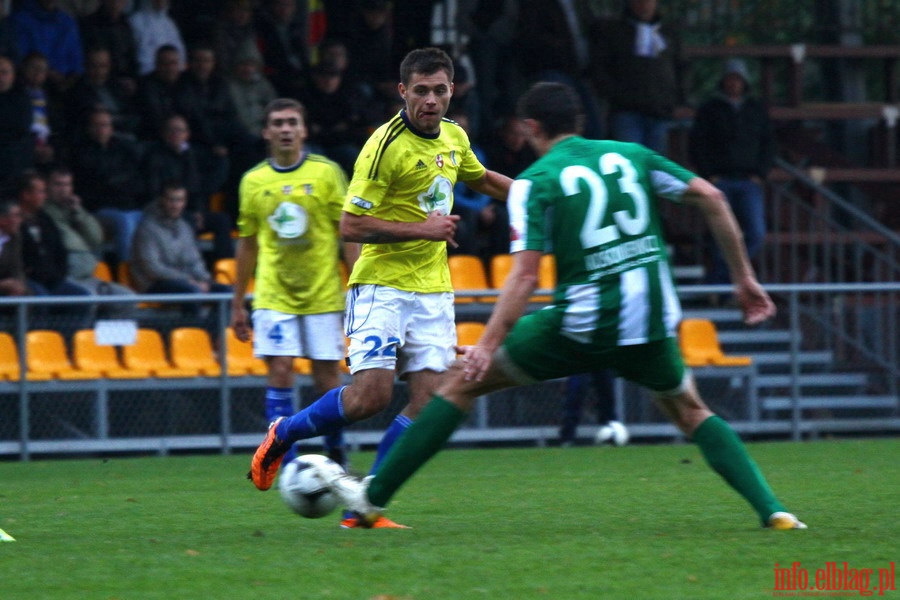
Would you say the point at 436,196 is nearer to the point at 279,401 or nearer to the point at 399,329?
the point at 399,329

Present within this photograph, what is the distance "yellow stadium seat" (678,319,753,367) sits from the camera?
14.1m

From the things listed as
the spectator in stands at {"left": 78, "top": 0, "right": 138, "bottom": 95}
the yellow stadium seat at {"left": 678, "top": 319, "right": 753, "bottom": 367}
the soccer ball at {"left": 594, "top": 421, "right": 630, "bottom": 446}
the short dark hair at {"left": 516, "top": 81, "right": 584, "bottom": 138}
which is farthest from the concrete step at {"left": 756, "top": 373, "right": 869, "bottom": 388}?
the short dark hair at {"left": 516, "top": 81, "right": 584, "bottom": 138}

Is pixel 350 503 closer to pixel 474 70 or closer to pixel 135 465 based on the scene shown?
pixel 135 465

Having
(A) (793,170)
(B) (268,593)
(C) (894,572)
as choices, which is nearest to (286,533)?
(B) (268,593)

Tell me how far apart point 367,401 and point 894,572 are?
2.65 metres

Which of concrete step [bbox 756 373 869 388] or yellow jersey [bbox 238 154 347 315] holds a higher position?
yellow jersey [bbox 238 154 347 315]

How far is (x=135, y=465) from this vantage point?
11.8 m

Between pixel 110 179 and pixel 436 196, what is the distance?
7809 millimetres

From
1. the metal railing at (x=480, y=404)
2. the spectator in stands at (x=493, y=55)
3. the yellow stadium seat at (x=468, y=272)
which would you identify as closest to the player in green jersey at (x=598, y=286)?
the metal railing at (x=480, y=404)

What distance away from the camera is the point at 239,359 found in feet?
43.5

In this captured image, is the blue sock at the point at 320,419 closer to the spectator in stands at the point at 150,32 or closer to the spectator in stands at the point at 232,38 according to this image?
the spectator in stands at the point at 150,32

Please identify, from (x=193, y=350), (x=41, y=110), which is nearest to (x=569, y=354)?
(x=193, y=350)

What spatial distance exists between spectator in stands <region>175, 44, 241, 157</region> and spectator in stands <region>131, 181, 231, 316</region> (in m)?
1.20

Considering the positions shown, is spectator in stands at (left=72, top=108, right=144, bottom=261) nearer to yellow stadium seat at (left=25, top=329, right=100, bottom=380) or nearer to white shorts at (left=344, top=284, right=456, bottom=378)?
yellow stadium seat at (left=25, top=329, right=100, bottom=380)
